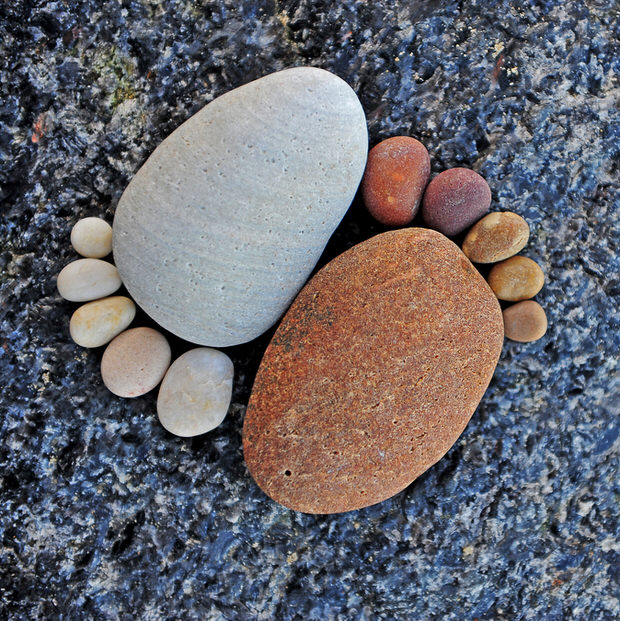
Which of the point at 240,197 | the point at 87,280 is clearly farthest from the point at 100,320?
the point at 240,197

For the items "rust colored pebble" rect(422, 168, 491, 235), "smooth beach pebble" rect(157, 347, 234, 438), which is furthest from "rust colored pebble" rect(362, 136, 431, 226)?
"smooth beach pebble" rect(157, 347, 234, 438)

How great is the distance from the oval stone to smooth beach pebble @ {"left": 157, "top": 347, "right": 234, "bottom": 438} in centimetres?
8

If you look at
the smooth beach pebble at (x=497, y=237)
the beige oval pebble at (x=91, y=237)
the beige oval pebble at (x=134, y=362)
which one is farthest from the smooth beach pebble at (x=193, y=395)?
the smooth beach pebble at (x=497, y=237)

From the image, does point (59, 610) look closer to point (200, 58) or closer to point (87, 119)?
point (87, 119)

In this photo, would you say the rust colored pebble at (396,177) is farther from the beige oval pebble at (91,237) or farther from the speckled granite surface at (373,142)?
the beige oval pebble at (91,237)

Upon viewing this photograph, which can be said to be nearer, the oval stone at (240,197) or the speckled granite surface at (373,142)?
the oval stone at (240,197)

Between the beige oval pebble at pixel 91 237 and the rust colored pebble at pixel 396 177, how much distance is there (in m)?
0.53

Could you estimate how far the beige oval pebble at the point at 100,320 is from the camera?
1141 mm

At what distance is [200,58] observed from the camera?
3.95ft

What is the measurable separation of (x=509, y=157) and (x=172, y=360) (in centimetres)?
83

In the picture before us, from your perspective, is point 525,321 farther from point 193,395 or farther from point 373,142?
point 193,395

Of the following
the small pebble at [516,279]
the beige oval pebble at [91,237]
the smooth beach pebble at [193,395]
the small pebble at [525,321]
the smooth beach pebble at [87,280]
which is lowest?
the smooth beach pebble at [193,395]

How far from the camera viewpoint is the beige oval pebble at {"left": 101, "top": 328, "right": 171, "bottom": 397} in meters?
1.14

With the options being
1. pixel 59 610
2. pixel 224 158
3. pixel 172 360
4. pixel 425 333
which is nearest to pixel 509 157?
pixel 425 333
